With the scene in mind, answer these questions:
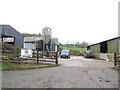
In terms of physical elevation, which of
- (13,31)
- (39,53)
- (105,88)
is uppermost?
(13,31)

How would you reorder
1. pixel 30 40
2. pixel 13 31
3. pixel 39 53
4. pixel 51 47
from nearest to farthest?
pixel 39 53 → pixel 13 31 → pixel 30 40 → pixel 51 47

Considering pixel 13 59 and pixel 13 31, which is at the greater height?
pixel 13 31

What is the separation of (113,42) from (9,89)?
26344mm

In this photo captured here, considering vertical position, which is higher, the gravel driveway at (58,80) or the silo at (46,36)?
the silo at (46,36)

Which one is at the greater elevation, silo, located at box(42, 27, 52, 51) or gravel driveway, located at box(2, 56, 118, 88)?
silo, located at box(42, 27, 52, 51)

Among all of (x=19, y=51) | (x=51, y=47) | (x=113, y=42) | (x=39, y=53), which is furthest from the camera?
(x=51, y=47)

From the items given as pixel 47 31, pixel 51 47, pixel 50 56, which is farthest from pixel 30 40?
pixel 50 56

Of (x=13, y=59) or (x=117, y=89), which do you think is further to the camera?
(x=13, y=59)

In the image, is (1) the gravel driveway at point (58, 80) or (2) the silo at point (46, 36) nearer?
(1) the gravel driveway at point (58, 80)

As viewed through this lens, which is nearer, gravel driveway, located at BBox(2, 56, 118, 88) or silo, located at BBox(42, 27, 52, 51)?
gravel driveway, located at BBox(2, 56, 118, 88)

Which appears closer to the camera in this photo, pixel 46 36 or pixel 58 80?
pixel 58 80

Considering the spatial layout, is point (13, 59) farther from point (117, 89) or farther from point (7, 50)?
point (117, 89)

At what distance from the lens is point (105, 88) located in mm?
5633

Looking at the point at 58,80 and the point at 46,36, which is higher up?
the point at 46,36
